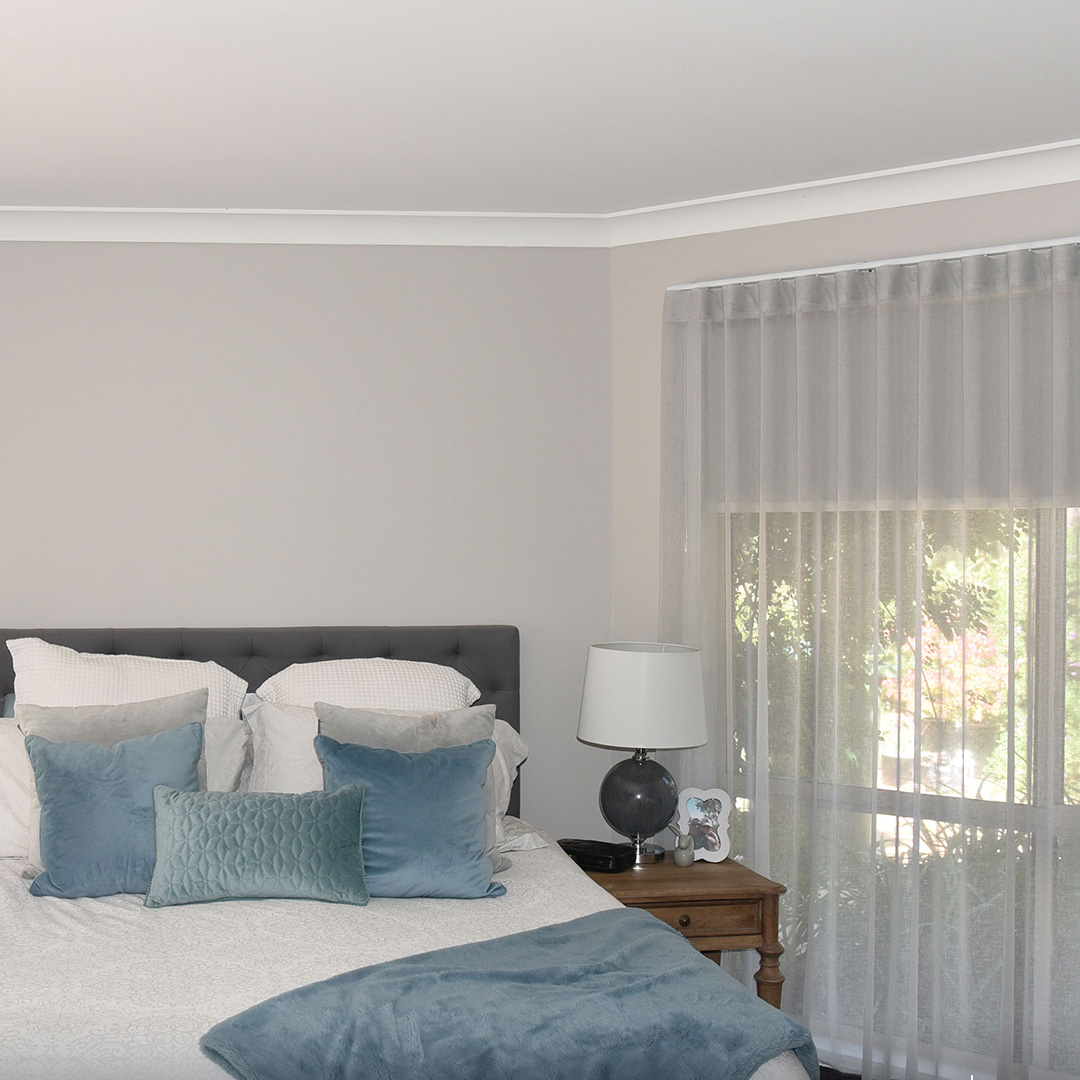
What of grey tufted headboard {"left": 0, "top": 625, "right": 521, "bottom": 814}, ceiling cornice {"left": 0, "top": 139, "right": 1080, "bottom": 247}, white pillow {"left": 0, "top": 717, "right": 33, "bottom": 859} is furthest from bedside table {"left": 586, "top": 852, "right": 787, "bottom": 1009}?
ceiling cornice {"left": 0, "top": 139, "right": 1080, "bottom": 247}

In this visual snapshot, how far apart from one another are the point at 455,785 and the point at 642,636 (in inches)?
49.3

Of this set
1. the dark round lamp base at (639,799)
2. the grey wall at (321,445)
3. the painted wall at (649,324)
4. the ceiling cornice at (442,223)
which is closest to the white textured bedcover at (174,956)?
the dark round lamp base at (639,799)

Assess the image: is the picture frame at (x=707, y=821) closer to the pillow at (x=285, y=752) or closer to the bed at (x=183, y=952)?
the bed at (x=183, y=952)

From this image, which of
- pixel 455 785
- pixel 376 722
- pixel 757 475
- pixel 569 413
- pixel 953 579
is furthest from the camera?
pixel 569 413

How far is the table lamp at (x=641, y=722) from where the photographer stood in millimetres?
3254

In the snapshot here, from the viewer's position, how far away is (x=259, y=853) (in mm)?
2586

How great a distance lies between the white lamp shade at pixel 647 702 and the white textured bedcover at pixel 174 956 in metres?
0.49

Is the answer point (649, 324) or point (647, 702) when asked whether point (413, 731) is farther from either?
point (649, 324)

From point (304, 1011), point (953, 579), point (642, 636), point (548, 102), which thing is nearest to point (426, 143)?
point (548, 102)

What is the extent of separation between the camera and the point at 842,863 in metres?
3.37

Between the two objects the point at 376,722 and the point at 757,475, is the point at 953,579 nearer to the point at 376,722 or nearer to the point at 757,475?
the point at 757,475

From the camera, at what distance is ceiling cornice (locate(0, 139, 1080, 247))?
3564mm

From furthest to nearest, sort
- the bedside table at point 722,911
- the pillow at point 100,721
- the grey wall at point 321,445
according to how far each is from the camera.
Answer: the grey wall at point 321,445 < the bedside table at point 722,911 < the pillow at point 100,721

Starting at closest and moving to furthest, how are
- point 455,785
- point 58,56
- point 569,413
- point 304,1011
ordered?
point 304,1011
point 58,56
point 455,785
point 569,413
